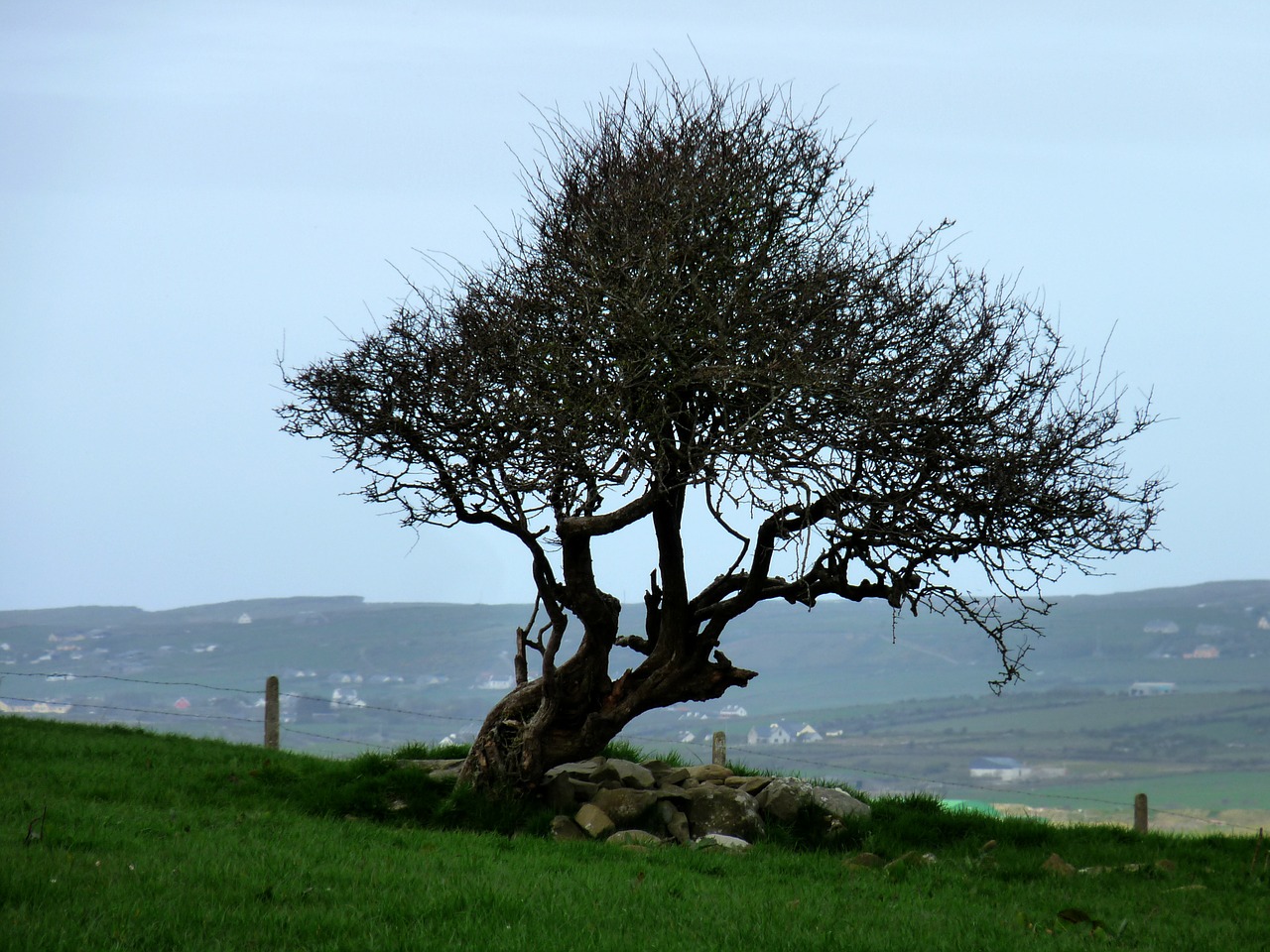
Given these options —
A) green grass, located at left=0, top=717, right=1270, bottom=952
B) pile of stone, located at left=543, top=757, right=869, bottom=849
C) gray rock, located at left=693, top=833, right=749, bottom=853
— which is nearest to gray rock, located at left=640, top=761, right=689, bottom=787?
pile of stone, located at left=543, top=757, right=869, bottom=849

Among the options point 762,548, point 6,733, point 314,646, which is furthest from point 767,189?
point 314,646

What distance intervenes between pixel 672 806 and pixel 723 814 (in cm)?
82

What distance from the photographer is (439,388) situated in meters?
15.5

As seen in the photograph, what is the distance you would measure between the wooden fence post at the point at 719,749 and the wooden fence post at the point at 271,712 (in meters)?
9.42

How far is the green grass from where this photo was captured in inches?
351

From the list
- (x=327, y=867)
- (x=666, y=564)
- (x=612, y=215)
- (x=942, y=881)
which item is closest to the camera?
(x=327, y=867)

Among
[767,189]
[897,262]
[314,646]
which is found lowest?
[314,646]

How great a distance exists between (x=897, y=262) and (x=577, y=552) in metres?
6.27

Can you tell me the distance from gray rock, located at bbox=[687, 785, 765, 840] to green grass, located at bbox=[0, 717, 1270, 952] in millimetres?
462

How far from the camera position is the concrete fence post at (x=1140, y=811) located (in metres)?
21.7

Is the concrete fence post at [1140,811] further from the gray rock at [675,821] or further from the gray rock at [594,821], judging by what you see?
the gray rock at [594,821]

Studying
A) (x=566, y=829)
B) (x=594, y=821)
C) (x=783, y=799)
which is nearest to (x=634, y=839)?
(x=594, y=821)

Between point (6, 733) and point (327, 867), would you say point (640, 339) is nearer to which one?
point (327, 867)

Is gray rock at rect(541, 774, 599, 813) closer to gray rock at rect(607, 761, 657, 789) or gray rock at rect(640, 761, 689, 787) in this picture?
gray rock at rect(607, 761, 657, 789)
